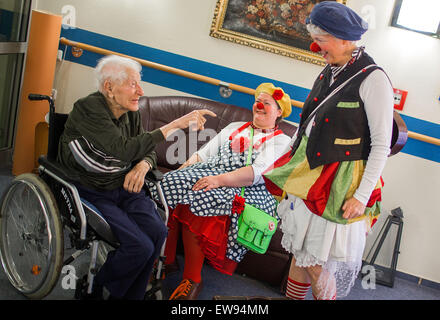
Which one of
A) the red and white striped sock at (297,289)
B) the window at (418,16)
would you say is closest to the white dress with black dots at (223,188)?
the red and white striped sock at (297,289)

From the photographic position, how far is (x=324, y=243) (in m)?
1.96

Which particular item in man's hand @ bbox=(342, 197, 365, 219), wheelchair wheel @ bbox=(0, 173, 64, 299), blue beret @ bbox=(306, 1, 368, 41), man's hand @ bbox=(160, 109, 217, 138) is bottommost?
wheelchair wheel @ bbox=(0, 173, 64, 299)

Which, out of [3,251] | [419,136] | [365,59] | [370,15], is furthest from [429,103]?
[3,251]

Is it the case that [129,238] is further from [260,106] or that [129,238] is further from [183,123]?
[260,106]

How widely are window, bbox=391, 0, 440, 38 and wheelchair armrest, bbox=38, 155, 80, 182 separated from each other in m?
2.49

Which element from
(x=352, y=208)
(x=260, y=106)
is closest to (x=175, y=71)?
(x=260, y=106)

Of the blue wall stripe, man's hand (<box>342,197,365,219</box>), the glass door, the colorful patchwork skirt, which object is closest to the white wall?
the blue wall stripe

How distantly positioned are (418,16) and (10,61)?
9.58 feet

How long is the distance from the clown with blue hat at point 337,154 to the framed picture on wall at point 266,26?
1578mm

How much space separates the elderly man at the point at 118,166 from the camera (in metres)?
2.10

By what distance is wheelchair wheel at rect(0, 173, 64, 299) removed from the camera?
210 cm

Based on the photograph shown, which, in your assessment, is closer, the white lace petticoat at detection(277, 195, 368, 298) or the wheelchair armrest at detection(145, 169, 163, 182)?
the white lace petticoat at detection(277, 195, 368, 298)

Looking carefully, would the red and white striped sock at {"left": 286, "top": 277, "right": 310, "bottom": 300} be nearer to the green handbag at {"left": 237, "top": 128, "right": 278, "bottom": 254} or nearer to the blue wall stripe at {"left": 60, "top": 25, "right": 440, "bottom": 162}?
the green handbag at {"left": 237, "top": 128, "right": 278, "bottom": 254}

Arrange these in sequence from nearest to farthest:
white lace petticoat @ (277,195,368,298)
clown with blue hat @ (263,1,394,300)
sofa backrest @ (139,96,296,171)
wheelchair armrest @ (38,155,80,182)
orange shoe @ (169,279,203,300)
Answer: clown with blue hat @ (263,1,394,300)
white lace petticoat @ (277,195,368,298)
wheelchair armrest @ (38,155,80,182)
orange shoe @ (169,279,203,300)
sofa backrest @ (139,96,296,171)
